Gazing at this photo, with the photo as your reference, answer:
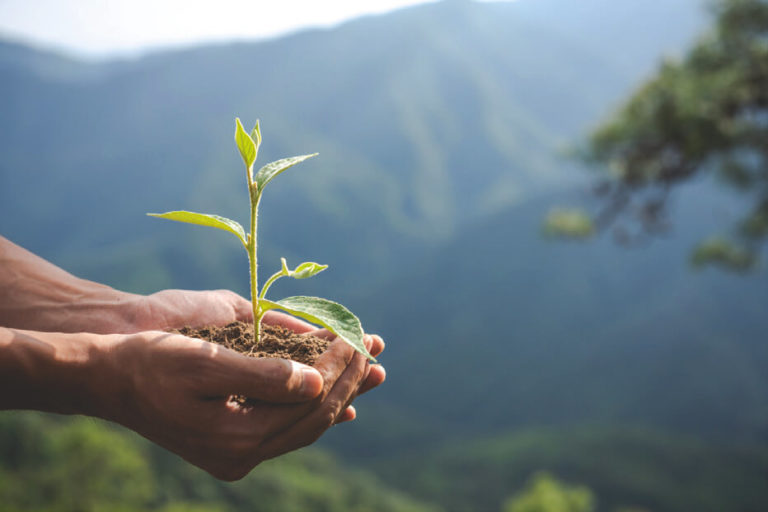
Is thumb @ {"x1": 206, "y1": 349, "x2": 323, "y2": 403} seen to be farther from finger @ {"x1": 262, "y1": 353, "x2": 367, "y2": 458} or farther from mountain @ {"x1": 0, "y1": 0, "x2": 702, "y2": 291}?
mountain @ {"x1": 0, "y1": 0, "x2": 702, "y2": 291}

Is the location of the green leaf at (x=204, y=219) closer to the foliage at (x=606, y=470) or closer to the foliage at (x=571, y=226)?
the foliage at (x=571, y=226)

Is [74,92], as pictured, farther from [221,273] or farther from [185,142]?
[221,273]

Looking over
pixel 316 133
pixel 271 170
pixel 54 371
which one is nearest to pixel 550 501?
pixel 271 170

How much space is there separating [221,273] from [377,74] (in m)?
67.3

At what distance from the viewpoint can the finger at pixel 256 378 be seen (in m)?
1.42

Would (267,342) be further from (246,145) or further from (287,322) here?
(246,145)

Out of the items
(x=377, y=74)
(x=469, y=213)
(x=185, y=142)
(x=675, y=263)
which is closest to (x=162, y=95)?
(x=185, y=142)

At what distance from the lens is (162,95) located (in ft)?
417

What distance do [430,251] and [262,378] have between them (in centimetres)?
11441

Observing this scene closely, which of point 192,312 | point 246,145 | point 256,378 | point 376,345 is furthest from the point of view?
point 192,312

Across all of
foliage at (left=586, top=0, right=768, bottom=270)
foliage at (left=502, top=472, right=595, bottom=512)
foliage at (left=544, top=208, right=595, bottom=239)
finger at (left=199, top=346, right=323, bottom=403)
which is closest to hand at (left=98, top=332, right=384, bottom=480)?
finger at (left=199, top=346, right=323, bottom=403)

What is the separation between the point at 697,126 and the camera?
583 cm

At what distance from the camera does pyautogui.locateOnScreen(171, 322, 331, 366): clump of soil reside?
176 centimetres

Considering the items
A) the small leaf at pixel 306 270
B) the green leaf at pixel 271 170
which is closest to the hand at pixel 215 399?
the small leaf at pixel 306 270
